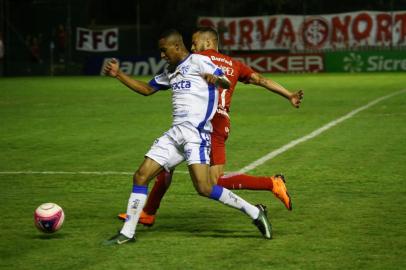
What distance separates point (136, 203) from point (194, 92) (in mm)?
1024

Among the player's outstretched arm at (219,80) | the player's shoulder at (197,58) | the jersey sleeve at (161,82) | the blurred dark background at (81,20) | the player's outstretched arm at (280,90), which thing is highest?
the player's shoulder at (197,58)

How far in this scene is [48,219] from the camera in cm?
821

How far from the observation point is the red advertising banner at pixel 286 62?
138 feet

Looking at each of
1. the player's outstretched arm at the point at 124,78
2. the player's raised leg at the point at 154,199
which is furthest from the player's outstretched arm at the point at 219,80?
the player's raised leg at the point at 154,199

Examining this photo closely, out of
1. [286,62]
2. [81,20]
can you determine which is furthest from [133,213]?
[81,20]

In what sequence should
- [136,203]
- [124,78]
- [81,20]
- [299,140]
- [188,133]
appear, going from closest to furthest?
[136,203], [188,133], [124,78], [299,140], [81,20]

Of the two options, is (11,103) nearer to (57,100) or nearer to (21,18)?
(57,100)

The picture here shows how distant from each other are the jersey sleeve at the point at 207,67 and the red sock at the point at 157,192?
3.53 ft

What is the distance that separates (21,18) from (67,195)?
36810 millimetres

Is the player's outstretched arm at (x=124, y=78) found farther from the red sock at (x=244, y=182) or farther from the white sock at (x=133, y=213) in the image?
the red sock at (x=244, y=182)

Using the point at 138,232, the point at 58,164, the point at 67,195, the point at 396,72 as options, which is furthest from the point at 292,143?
the point at 396,72

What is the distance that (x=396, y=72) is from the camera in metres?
40.4

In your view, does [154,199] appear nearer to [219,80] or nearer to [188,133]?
[188,133]

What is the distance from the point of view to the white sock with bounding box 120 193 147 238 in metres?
7.93
